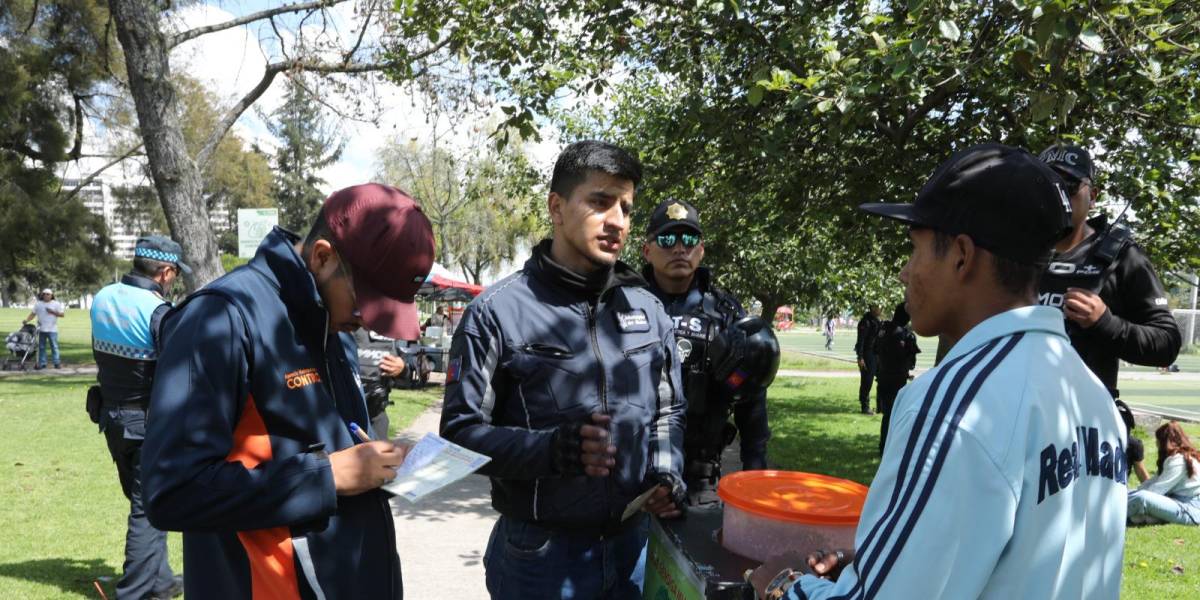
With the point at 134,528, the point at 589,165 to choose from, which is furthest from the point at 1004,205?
the point at 134,528

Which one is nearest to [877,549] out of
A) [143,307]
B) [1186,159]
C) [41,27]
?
[143,307]

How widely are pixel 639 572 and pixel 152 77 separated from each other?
1014 cm

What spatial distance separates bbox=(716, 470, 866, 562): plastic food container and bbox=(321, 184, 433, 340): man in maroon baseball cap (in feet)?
3.10

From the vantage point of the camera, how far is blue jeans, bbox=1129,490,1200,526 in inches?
256

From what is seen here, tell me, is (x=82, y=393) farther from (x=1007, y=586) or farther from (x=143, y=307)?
(x=1007, y=586)

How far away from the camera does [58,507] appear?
631cm

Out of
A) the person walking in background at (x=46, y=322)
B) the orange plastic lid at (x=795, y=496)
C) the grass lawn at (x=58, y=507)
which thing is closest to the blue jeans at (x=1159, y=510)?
the orange plastic lid at (x=795, y=496)

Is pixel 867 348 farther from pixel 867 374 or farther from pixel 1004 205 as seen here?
pixel 1004 205

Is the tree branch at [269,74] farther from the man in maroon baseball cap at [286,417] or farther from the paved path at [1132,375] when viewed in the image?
the paved path at [1132,375]

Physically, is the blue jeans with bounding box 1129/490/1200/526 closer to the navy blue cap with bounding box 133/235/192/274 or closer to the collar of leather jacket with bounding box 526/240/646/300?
the collar of leather jacket with bounding box 526/240/646/300

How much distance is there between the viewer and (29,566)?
4.97 metres

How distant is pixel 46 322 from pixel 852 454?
1802 cm

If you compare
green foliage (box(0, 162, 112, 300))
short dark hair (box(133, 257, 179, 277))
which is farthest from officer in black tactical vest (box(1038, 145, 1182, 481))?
green foliage (box(0, 162, 112, 300))

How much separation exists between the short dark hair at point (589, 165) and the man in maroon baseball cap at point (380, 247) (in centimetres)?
85
